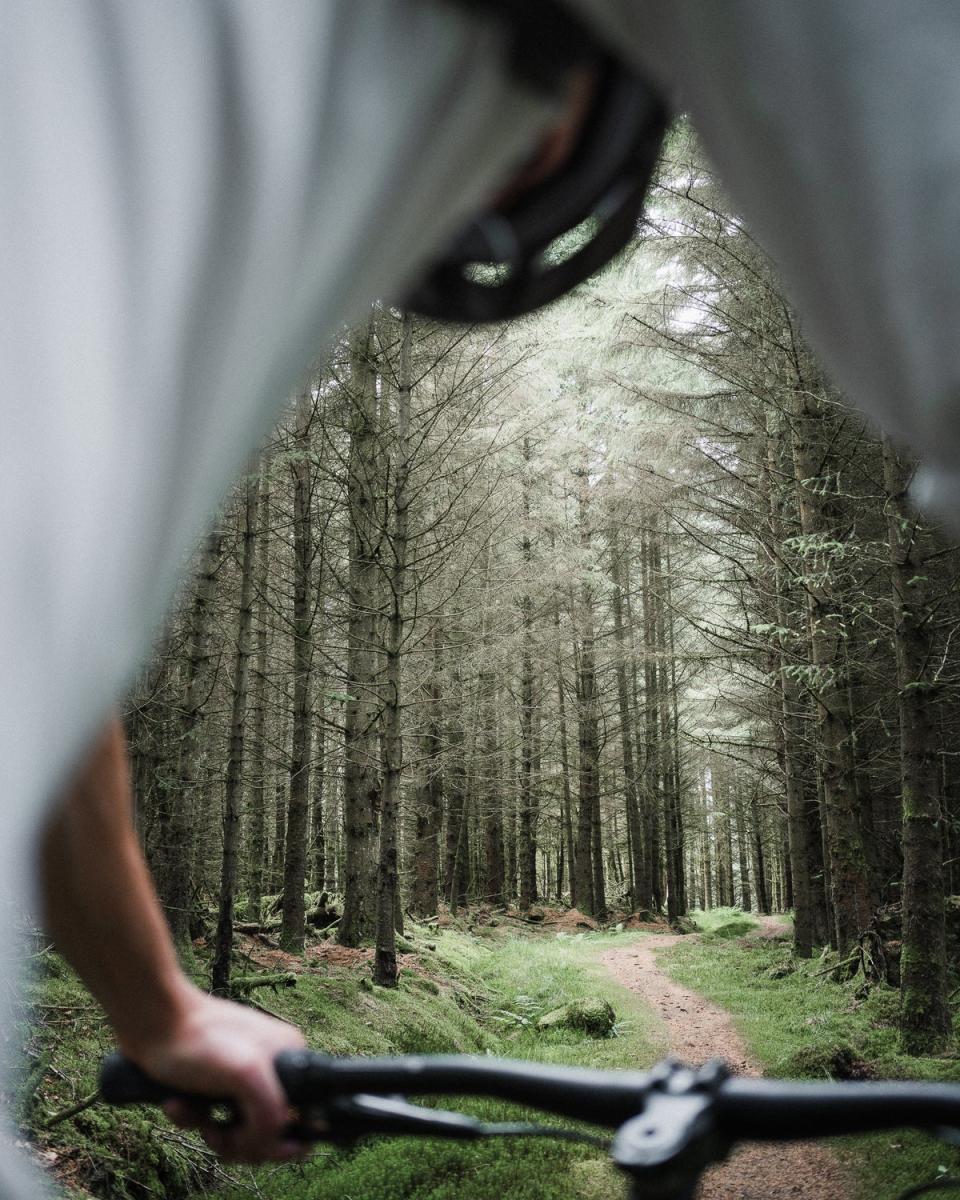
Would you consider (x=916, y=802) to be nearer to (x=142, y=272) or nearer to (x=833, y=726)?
(x=833, y=726)

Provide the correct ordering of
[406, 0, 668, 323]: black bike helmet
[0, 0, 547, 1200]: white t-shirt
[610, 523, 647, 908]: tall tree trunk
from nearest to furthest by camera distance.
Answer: [0, 0, 547, 1200]: white t-shirt < [406, 0, 668, 323]: black bike helmet < [610, 523, 647, 908]: tall tree trunk

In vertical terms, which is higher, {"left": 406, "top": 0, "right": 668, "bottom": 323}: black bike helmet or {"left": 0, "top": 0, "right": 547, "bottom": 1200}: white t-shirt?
{"left": 406, "top": 0, "right": 668, "bottom": 323}: black bike helmet

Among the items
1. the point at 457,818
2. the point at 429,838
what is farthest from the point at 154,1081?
the point at 457,818

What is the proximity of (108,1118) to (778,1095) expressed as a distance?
4.94 meters

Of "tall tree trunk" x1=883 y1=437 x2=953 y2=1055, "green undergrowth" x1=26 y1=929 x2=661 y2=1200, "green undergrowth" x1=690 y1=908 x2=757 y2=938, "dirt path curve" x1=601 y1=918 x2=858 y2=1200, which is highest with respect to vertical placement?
"tall tree trunk" x1=883 y1=437 x2=953 y2=1055

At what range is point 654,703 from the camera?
76.3ft

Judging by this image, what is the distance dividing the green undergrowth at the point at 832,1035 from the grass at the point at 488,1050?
139cm

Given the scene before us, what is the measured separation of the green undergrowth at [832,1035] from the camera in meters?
5.02

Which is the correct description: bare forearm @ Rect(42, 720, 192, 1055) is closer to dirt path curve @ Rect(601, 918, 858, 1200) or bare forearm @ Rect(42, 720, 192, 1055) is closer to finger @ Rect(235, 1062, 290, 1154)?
finger @ Rect(235, 1062, 290, 1154)

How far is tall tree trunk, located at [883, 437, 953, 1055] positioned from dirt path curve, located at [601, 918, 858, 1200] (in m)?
1.50

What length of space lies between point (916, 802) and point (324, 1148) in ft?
18.0

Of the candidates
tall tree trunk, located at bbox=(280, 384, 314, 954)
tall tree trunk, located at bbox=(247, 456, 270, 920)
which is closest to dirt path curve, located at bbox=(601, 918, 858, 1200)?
tall tree trunk, located at bbox=(280, 384, 314, 954)

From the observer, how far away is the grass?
4.82m

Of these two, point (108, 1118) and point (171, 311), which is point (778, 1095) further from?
point (108, 1118)
